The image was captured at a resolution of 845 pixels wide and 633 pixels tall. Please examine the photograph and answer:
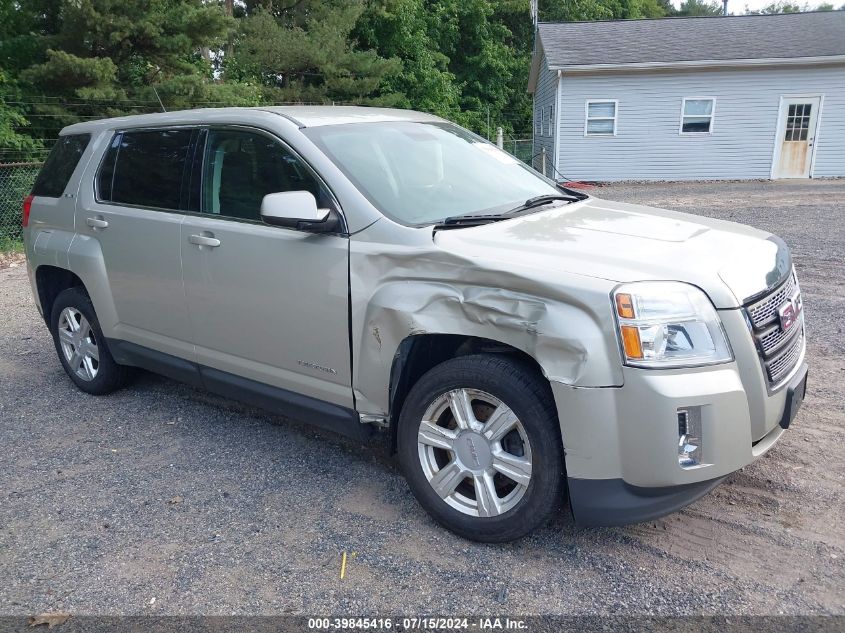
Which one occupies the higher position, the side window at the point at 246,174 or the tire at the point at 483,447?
the side window at the point at 246,174

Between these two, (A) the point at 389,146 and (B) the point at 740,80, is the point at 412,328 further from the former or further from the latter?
(B) the point at 740,80

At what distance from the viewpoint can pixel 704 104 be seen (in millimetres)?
20344

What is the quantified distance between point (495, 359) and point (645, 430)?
676 mm

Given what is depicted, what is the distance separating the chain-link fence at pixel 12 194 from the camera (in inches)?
467

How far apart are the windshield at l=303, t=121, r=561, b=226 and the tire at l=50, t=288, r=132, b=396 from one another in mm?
2399

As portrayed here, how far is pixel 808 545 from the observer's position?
120 inches

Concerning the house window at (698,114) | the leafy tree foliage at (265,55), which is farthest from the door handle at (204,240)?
the house window at (698,114)

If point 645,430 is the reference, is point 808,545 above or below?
below

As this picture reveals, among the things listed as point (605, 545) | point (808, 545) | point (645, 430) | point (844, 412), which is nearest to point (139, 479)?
point (605, 545)

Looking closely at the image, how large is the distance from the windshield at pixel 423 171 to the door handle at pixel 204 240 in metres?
0.80

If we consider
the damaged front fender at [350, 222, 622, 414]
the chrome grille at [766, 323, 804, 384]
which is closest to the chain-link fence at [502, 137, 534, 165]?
the chrome grille at [766, 323, 804, 384]

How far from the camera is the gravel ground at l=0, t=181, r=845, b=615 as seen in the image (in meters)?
2.84

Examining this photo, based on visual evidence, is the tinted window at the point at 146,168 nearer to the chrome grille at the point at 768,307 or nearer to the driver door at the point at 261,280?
the driver door at the point at 261,280

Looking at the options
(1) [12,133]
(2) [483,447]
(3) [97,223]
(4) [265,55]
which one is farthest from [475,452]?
(4) [265,55]
